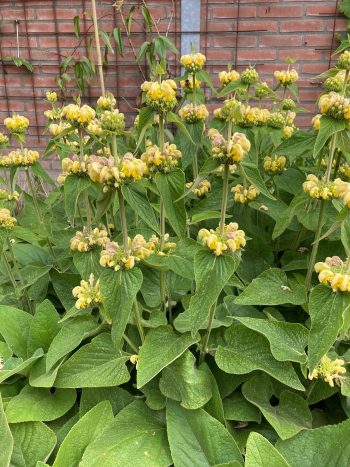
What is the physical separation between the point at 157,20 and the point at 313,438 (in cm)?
328

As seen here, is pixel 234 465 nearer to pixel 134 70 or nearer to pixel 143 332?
pixel 143 332

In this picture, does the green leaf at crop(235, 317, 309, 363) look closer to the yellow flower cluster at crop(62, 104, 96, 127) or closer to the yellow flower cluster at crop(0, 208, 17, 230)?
the yellow flower cluster at crop(62, 104, 96, 127)

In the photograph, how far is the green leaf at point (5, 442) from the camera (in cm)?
106

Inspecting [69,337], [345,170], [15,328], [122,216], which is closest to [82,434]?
[69,337]

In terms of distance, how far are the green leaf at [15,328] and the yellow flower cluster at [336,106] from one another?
110 centimetres

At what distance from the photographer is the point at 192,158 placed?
1.70 m

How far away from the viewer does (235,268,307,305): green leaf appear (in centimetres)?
128

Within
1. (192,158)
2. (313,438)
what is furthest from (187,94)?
(313,438)

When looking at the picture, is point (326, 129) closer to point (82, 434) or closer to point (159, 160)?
point (159, 160)

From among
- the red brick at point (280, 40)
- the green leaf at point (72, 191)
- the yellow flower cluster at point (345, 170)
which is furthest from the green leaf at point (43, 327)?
the red brick at point (280, 40)

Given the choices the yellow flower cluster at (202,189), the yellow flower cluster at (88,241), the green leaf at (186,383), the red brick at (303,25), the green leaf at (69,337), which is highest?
the red brick at (303,25)

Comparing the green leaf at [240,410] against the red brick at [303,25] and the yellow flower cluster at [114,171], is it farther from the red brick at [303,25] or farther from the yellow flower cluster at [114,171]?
the red brick at [303,25]

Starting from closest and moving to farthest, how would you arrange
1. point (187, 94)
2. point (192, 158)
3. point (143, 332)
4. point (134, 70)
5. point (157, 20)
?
point (143, 332), point (192, 158), point (187, 94), point (157, 20), point (134, 70)

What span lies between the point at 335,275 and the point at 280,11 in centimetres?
317
